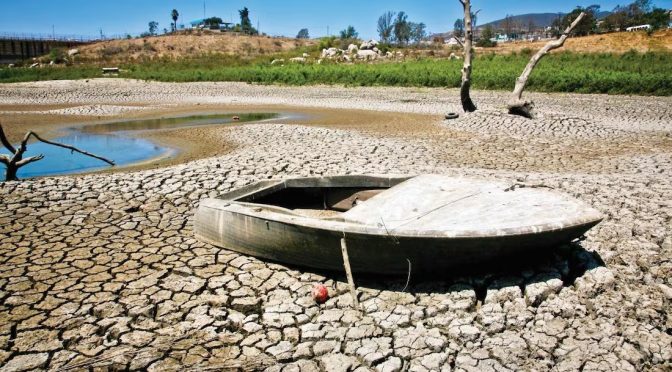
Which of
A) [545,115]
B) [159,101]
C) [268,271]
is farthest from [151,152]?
[159,101]

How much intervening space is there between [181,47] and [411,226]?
207ft

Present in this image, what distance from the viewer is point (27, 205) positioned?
662 centimetres

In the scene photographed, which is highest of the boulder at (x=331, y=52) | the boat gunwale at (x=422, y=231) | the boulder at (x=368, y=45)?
the boulder at (x=368, y=45)

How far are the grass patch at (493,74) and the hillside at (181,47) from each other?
18171 mm

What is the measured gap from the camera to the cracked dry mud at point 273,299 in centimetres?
336

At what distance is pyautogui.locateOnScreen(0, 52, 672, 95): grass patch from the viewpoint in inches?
867

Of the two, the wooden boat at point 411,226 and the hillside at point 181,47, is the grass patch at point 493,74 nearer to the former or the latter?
the hillside at point 181,47

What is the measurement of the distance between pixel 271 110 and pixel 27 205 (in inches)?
555

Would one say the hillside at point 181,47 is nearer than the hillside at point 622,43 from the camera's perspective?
No

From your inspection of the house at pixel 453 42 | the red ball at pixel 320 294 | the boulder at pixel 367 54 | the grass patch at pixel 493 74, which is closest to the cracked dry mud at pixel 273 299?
the red ball at pixel 320 294

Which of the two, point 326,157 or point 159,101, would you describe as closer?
point 326,157

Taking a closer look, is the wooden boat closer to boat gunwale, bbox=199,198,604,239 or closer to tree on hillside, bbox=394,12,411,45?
boat gunwale, bbox=199,198,604,239

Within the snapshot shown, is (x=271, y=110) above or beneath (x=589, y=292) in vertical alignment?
above

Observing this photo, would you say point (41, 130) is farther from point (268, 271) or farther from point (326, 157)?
point (268, 271)
